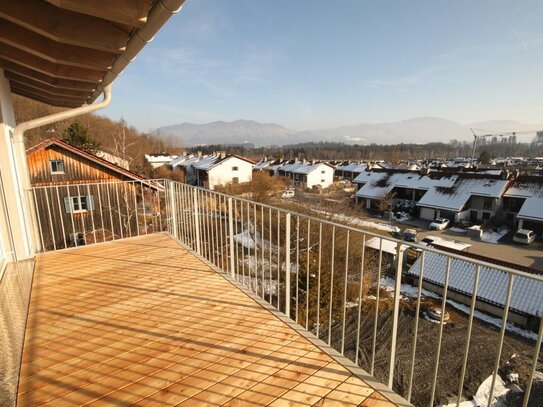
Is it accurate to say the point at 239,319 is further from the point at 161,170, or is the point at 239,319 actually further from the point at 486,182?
the point at 161,170

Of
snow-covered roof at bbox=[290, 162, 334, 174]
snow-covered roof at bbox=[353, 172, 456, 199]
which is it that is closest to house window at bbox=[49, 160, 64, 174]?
snow-covered roof at bbox=[353, 172, 456, 199]

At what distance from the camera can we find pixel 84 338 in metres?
2.48

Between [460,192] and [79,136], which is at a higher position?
[79,136]

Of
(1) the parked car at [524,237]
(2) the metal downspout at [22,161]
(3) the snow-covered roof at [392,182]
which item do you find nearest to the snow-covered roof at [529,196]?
(1) the parked car at [524,237]

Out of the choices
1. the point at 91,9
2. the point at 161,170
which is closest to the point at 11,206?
the point at 91,9

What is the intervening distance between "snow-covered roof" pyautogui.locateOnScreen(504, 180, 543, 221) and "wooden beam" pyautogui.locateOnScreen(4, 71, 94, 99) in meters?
28.9

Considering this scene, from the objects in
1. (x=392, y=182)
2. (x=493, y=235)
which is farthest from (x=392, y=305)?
(x=392, y=182)

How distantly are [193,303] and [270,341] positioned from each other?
1.02 m

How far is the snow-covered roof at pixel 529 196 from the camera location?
2256 centimetres

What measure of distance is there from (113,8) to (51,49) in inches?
47.9

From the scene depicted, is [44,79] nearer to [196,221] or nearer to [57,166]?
[196,221]

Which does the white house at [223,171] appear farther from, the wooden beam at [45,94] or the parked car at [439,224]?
the wooden beam at [45,94]

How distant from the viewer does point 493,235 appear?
77.4 feet

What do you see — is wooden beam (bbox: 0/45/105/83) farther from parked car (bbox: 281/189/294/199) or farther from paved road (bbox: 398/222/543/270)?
parked car (bbox: 281/189/294/199)
